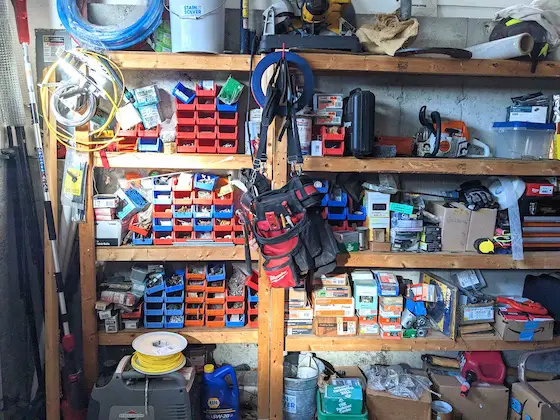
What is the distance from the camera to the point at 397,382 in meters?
2.53

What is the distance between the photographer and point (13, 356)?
240cm

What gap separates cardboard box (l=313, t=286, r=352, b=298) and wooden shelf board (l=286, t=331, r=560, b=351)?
24 cm

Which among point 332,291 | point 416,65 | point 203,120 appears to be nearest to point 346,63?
point 416,65

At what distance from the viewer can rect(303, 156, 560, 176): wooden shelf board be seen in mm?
2297

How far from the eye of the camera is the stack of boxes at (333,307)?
2457 millimetres

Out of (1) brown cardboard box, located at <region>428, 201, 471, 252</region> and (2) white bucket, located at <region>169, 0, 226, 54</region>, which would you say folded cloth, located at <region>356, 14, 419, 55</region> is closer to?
(2) white bucket, located at <region>169, 0, 226, 54</region>

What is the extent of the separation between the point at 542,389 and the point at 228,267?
1.90 m

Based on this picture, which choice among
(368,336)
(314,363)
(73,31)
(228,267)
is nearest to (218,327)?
(228,267)

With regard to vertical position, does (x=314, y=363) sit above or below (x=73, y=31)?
below

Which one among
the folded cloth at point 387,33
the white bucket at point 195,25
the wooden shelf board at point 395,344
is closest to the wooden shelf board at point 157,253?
the wooden shelf board at point 395,344

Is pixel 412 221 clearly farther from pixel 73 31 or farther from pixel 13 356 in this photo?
pixel 13 356

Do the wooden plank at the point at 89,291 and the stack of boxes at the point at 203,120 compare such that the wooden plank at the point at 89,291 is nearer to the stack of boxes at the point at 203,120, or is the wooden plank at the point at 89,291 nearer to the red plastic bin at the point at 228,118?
the stack of boxes at the point at 203,120

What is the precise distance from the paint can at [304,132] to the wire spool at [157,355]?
1194mm

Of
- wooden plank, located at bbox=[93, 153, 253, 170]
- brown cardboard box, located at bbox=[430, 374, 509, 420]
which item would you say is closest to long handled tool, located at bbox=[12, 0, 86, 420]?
wooden plank, located at bbox=[93, 153, 253, 170]
